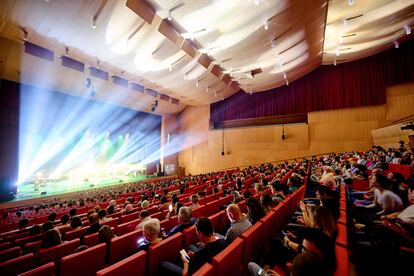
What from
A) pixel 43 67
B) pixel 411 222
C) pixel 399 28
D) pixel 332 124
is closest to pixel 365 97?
pixel 332 124

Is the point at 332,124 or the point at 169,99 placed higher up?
the point at 169,99

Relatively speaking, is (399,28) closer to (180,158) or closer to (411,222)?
(411,222)

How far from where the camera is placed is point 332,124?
43.8 feet

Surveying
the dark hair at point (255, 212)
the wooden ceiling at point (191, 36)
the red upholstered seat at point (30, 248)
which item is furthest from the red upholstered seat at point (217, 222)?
the wooden ceiling at point (191, 36)

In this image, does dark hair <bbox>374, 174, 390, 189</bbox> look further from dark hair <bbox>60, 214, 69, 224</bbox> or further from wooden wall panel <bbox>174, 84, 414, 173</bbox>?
wooden wall panel <bbox>174, 84, 414, 173</bbox>

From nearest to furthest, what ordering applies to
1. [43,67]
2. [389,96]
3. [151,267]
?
[151,267], [43,67], [389,96]

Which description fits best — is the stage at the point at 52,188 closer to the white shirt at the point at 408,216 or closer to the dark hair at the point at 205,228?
the dark hair at the point at 205,228

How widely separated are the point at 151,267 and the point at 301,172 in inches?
212

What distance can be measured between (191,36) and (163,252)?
23.6 ft

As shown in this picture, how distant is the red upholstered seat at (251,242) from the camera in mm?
1906

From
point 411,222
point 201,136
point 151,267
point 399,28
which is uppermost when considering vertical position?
point 399,28

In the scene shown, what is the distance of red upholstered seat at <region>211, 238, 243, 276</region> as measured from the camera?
145 centimetres

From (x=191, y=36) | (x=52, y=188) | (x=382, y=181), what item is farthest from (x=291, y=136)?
(x=52, y=188)

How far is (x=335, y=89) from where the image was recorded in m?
13.3
